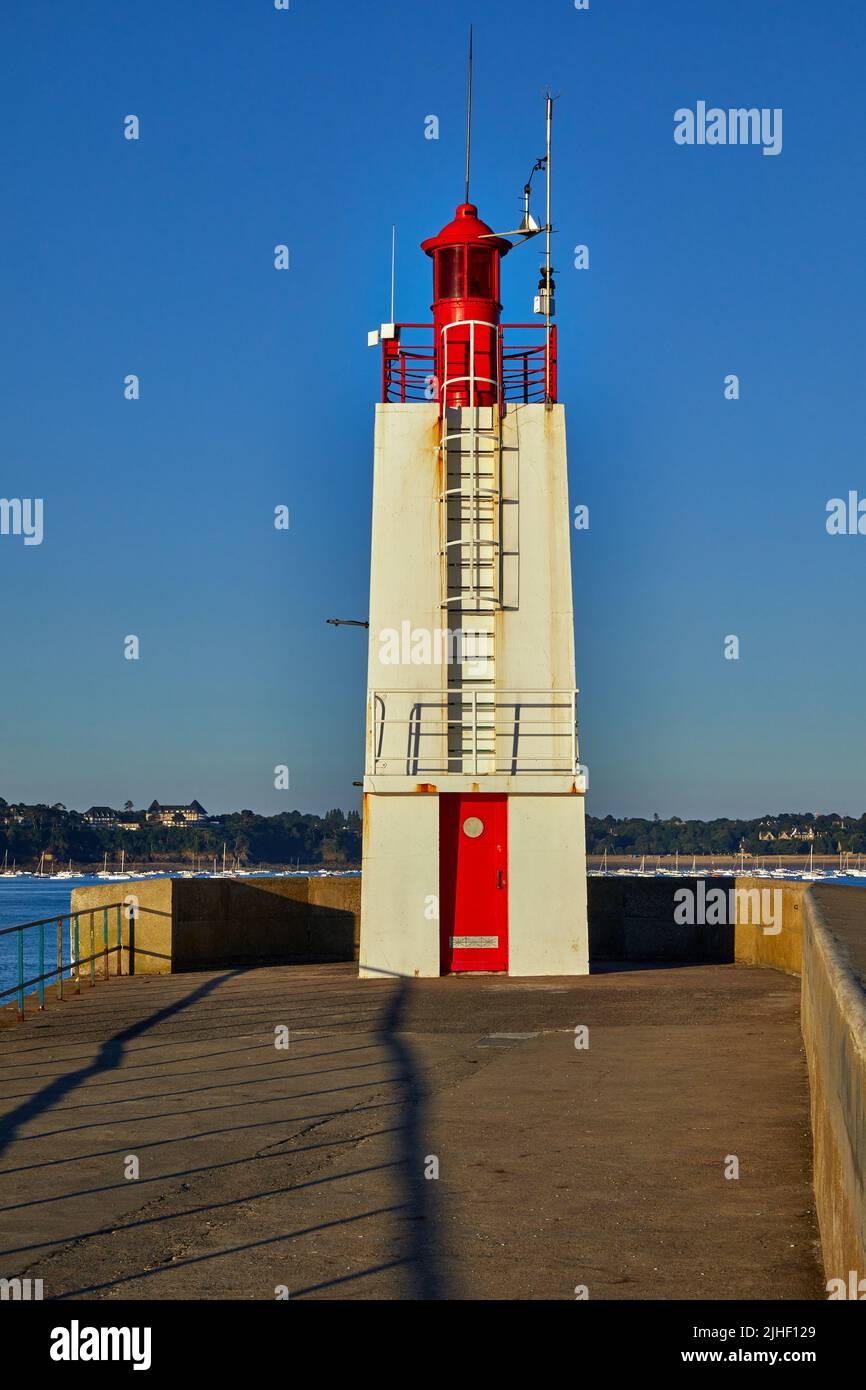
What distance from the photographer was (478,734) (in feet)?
68.6

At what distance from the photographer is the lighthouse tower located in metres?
20.4

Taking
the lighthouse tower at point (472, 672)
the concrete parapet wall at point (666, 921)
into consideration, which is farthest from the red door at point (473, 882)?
the concrete parapet wall at point (666, 921)

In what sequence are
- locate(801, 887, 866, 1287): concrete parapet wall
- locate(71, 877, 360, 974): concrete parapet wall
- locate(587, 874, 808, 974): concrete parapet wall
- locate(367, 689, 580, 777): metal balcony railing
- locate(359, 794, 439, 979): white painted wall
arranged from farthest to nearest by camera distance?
1. locate(587, 874, 808, 974): concrete parapet wall
2. locate(71, 877, 360, 974): concrete parapet wall
3. locate(367, 689, 580, 777): metal balcony railing
4. locate(359, 794, 439, 979): white painted wall
5. locate(801, 887, 866, 1287): concrete parapet wall

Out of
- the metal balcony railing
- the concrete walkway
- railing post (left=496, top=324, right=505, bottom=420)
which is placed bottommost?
the concrete walkway

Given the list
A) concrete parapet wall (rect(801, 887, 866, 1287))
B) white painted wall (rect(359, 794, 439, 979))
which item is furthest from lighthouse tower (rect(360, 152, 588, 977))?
concrete parapet wall (rect(801, 887, 866, 1287))

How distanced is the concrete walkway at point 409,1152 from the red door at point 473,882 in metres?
3.61

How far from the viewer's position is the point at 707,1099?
36.9ft

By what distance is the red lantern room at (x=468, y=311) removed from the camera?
22078 mm

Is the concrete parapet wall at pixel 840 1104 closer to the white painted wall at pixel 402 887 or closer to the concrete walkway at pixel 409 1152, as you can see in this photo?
the concrete walkway at pixel 409 1152

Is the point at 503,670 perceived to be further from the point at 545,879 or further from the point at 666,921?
the point at 666,921

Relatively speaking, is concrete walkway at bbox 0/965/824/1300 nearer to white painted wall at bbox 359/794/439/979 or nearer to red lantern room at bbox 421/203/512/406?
white painted wall at bbox 359/794/439/979

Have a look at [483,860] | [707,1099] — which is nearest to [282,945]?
[483,860]

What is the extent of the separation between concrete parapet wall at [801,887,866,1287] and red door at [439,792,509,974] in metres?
10.4

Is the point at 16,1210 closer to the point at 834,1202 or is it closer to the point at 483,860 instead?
the point at 834,1202
